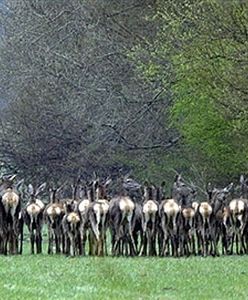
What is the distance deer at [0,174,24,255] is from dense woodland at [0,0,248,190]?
23.3ft

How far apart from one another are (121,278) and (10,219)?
7.57 metres

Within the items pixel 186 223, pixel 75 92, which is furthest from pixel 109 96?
pixel 186 223

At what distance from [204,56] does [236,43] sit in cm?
133

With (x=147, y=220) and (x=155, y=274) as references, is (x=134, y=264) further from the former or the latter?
(x=147, y=220)

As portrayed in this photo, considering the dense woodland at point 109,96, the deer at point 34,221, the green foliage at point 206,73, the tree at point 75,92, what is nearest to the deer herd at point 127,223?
the deer at point 34,221

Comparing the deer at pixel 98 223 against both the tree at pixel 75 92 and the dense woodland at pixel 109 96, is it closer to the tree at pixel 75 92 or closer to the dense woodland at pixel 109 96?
the dense woodland at pixel 109 96

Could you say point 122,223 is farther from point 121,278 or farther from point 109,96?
point 109,96

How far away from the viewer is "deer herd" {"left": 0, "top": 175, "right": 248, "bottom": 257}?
22562 mm

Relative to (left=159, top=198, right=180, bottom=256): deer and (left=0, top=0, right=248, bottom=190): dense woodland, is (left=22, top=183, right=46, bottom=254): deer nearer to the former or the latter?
(left=159, top=198, right=180, bottom=256): deer

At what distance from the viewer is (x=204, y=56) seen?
89.6ft

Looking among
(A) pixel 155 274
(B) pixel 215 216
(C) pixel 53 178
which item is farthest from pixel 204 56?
(C) pixel 53 178

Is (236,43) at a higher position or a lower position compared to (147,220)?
higher

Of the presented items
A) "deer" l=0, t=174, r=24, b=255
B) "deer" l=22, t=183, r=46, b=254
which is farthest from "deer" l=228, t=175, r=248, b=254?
"deer" l=0, t=174, r=24, b=255

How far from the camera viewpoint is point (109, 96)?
121 feet
